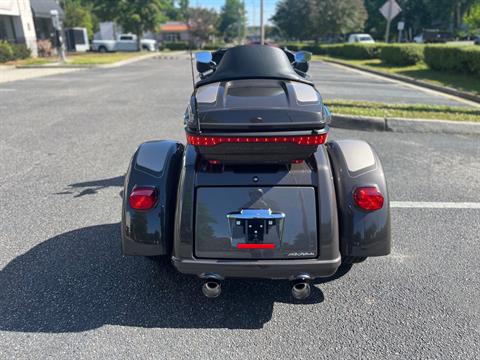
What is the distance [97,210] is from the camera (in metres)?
4.04

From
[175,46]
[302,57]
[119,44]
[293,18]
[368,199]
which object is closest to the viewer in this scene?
[368,199]

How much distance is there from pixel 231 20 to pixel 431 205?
99044mm

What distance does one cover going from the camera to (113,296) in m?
2.72

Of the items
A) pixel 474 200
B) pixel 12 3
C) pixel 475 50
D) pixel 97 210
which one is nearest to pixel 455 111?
pixel 474 200

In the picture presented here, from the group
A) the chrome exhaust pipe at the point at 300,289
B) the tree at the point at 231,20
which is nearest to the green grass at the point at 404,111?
the chrome exhaust pipe at the point at 300,289

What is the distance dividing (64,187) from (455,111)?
A: 8.23 metres

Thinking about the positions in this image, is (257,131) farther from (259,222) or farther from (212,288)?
(212,288)

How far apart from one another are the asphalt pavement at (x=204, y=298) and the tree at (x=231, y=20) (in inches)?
3715

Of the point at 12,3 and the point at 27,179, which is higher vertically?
the point at 12,3

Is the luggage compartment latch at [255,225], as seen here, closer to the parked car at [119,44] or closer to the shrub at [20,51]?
the shrub at [20,51]

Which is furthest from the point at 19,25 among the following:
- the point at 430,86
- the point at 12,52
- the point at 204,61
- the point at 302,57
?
the point at 302,57

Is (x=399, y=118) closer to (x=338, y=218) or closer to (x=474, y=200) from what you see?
(x=474, y=200)

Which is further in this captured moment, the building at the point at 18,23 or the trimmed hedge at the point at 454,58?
the building at the point at 18,23

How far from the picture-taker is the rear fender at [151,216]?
2.51 metres
